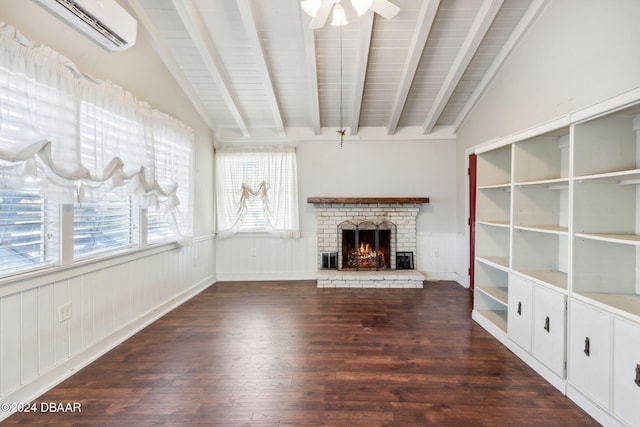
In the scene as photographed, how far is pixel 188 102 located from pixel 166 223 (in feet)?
5.90

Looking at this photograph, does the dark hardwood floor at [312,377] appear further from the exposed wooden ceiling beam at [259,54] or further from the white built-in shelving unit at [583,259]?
the exposed wooden ceiling beam at [259,54]

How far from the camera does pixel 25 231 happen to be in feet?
6.62

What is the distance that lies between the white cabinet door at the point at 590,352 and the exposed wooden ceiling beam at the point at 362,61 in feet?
9.98

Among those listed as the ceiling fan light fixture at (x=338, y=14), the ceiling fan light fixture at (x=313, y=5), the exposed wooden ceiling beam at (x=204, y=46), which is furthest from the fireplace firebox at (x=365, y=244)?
the ceiling fan light fixture at (x=313, y=5)

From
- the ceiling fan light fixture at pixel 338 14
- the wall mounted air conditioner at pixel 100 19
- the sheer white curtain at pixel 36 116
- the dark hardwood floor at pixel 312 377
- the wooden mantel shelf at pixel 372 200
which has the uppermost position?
the ceiling fan light fixture at pixel 338 14

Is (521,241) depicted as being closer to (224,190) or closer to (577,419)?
(577,419)

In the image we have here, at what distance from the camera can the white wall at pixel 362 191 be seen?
512cm

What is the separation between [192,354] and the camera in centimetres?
263

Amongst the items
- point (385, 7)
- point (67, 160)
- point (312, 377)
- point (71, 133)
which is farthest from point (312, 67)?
point (312, 377)

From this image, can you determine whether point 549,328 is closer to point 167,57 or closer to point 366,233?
point 366,233

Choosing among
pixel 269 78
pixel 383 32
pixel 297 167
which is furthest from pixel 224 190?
pixel 383 32

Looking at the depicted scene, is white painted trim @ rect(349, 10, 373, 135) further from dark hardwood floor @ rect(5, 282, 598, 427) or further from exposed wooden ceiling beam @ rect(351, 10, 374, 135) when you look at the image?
dark hardwood floor @ rect(5, 282, 598, 427)

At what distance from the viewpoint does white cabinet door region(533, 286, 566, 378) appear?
6.97 ft

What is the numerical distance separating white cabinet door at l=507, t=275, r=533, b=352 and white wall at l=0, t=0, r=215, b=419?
3731mm
